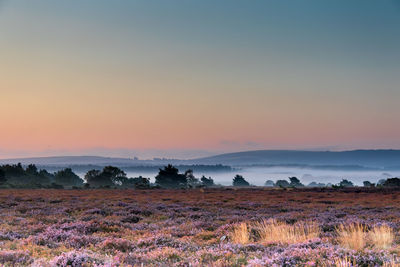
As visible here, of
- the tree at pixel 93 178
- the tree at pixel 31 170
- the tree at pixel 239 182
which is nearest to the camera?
the tree at pixel 31 170

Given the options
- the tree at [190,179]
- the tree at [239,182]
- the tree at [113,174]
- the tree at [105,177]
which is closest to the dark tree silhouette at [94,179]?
the tree at [105,177]

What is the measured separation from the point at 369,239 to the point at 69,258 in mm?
10413

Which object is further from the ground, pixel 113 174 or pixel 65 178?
pixel 113 174

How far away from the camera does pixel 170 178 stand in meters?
99.6

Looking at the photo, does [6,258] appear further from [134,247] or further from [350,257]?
[350,257]

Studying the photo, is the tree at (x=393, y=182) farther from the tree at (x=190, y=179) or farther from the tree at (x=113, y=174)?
the tree at (x=113, y=174)

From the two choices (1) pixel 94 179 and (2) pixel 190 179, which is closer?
(1) pixel 94 179

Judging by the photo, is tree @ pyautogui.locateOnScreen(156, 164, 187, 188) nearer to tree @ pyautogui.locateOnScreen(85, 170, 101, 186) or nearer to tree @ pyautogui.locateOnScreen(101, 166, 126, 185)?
tree @ pyautogui.locateOnScreen(101, 166, 126, 185)

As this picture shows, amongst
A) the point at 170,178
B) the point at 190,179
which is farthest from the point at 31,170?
the point at 190,179

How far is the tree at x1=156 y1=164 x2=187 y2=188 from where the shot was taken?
3880 inches

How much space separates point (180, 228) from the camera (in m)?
15.7

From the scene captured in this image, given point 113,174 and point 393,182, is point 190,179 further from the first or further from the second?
point 393,182

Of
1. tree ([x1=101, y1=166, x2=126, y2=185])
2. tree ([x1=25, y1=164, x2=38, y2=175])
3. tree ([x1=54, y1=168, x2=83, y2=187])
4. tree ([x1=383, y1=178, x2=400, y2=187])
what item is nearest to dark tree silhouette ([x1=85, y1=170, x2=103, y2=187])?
tree ([x1=101, y1=166, x2=126, y2=185])

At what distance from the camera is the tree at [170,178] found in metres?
98.6
